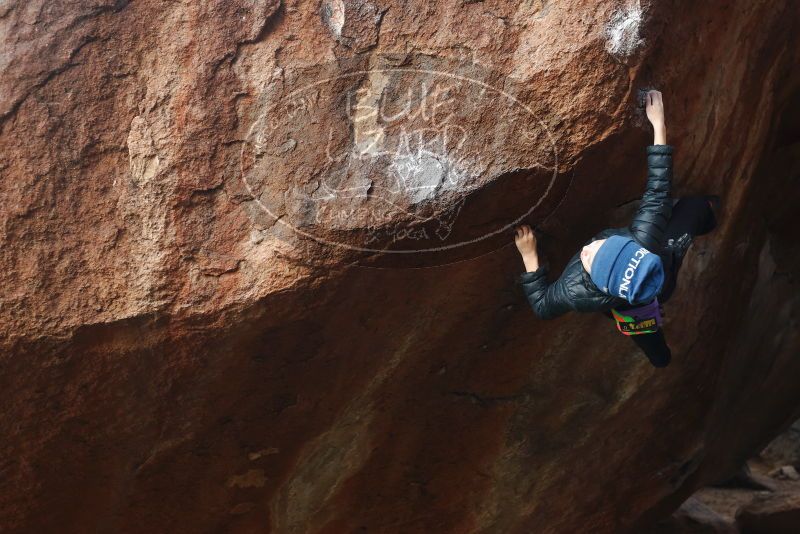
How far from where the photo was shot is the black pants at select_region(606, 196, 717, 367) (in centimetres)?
361

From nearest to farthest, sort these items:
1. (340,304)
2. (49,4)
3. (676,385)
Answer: (49,4), (340,304), (676,385)

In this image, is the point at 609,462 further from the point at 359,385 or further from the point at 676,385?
the point at 359,385

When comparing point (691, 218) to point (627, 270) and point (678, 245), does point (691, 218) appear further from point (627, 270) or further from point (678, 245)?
point (627, 270)

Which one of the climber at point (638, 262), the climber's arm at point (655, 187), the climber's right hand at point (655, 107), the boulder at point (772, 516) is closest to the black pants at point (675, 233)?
the climber at point (638, 262)

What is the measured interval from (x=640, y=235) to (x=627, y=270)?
9.4 inches

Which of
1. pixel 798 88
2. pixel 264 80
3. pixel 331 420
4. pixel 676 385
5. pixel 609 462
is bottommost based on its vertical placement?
pixel 609 462

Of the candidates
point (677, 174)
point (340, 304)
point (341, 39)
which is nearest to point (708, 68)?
point (677, 174)

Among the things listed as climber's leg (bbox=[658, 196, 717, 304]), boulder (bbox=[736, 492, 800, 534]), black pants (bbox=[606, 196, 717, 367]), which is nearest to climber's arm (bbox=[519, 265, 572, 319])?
black pants (bbox=[606, 196, 717, 367])

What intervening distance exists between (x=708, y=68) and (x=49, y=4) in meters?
2.45

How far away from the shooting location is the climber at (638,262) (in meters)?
3.15

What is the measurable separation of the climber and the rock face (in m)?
0.13

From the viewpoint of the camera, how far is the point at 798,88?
4523mm

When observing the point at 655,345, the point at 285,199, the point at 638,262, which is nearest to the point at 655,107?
the point at 638,262

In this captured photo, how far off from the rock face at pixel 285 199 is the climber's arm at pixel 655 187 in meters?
0.10
